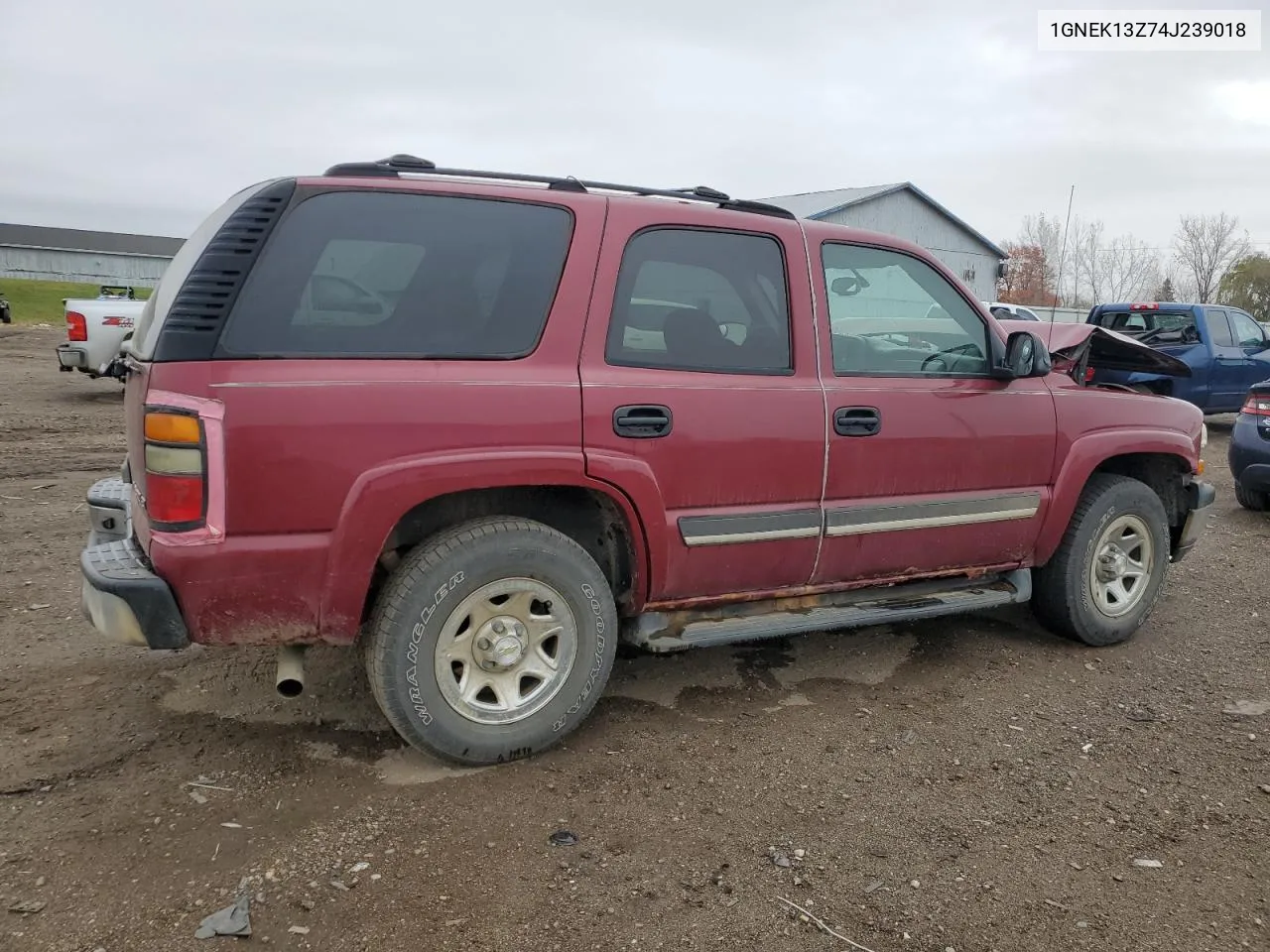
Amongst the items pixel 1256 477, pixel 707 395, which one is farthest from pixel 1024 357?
pixel 1256 477

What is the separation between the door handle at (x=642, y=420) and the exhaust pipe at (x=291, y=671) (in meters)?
1.29

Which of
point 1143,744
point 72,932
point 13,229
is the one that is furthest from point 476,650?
point 13,229

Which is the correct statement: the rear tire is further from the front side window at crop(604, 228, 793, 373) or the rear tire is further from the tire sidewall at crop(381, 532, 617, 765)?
the tire sidewall at crop(381, 532, 617, 765)

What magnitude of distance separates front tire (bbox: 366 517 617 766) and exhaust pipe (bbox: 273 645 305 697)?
22 cm

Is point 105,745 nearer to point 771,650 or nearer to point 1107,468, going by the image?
point 771,650

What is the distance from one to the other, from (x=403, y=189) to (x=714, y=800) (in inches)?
87.4

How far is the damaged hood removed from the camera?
14.0 ft

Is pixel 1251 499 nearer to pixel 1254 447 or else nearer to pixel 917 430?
pixel 1254 447

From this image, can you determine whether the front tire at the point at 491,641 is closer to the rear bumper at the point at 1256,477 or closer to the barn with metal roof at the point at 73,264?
the rear bumper at the point at 1256,477

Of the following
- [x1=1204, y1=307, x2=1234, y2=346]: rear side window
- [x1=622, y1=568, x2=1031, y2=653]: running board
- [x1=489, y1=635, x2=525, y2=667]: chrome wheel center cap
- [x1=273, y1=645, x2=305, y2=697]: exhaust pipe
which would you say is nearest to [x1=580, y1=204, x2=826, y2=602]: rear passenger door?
[x1=622, y1=568, x2=1031, y2=653]: running board

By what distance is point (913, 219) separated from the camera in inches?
1175

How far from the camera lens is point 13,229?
7900cm

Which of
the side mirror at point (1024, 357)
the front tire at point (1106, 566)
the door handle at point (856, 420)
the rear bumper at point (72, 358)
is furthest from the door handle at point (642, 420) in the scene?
the rear bumper at point (72, 358)

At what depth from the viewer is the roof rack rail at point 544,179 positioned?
2.94 metres
